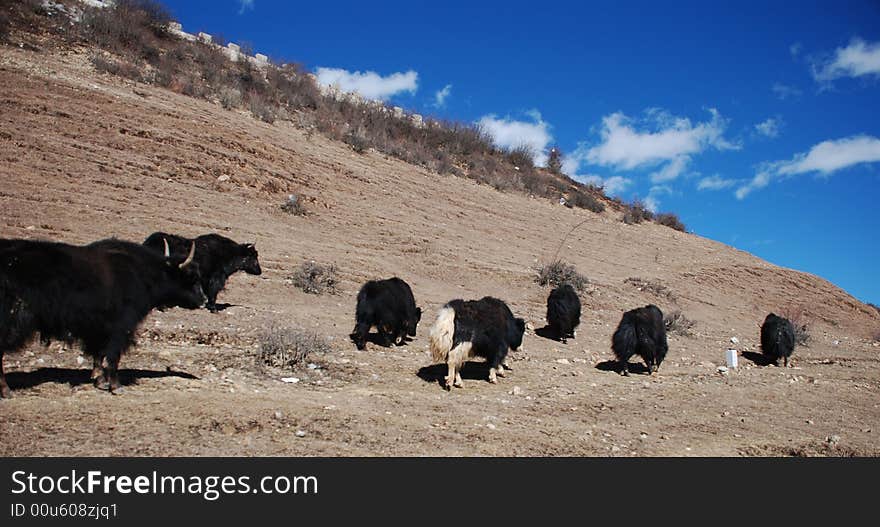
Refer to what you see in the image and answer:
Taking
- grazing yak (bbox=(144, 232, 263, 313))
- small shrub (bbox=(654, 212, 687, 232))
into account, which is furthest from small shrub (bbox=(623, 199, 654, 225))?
grazing yak (bbox=(144, 232, 263, 313))

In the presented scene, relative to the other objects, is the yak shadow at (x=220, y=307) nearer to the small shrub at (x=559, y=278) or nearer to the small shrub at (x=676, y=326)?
the small shrub at (x=559, y=278)

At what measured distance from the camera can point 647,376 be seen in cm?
1039

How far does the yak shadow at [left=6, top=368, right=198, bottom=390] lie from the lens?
20.0 ft

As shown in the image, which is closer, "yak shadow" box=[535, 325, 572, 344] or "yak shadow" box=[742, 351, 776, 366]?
"yak shadow" box=[535, 325, 572, 344]

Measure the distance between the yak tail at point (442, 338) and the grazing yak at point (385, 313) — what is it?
5.98 feet

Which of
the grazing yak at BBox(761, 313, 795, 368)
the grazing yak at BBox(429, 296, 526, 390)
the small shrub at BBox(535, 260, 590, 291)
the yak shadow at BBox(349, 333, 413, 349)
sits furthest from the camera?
the small shrub at BBox(535, 260, 590, 291)

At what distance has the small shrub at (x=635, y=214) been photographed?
1304 inches

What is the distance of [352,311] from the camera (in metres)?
12.5

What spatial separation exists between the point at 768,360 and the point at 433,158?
1994 cm

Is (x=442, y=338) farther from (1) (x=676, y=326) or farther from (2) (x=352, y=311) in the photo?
(1) (x=676, y=326)

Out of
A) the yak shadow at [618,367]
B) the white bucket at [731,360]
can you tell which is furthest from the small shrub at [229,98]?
the white bucket at [731,360]

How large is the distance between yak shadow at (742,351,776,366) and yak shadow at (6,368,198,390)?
12327mm

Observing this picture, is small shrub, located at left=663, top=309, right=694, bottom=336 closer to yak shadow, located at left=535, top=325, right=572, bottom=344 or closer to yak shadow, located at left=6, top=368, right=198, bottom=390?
yak shadow, located at left=535, top=325, right=572, bottom=344
